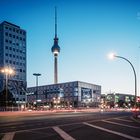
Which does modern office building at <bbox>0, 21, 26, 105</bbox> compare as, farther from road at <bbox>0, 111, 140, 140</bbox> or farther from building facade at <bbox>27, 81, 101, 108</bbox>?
road at <bbox>0, 111, 140, 140</bbox>

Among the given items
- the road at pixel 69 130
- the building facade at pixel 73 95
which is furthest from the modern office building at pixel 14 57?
the road at pixel 69 130

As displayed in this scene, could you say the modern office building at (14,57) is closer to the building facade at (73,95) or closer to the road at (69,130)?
the building facade at (73,95)

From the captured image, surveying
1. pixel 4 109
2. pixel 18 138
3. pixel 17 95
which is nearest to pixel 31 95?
pixel 17 95

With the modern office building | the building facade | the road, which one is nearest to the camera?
the road

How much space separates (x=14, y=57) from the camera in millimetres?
138750

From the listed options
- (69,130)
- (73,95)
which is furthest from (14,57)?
(69,130)

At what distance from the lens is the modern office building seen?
434 ft

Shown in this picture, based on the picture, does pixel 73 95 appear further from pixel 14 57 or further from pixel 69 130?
pixel 69 130

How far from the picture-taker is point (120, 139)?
12.1m

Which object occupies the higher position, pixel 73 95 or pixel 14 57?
pixel 14 57

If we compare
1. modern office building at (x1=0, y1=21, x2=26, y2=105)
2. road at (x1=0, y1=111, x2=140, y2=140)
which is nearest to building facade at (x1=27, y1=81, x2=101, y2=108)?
modern office building at (x1=0, y1=21, x2=26, y2=105)

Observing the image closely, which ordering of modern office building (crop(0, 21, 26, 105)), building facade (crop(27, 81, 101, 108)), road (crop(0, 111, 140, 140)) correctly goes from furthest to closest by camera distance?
building facade (crop(27, 81, 101, 108))
modern office building (crop(0, 21, 26, 105))
road (crop(0, 111, 140, 140))

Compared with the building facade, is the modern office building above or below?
above

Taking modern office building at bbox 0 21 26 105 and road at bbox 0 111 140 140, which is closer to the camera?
road at bbox 0 111 140 140
